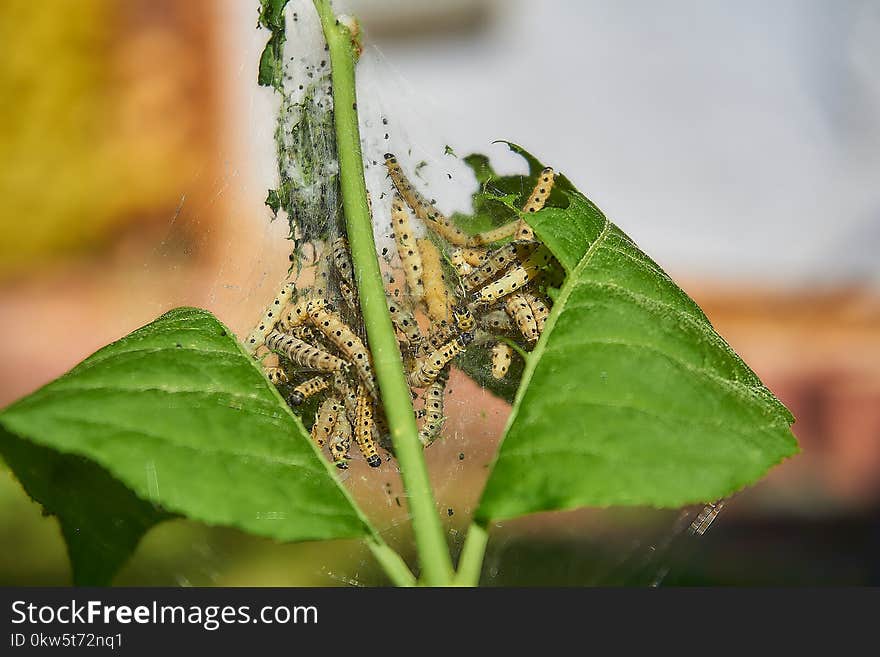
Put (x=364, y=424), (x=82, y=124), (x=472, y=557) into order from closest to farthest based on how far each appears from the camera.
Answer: (x=472, y=557), (x=364, y=424), (x=82, y=124)

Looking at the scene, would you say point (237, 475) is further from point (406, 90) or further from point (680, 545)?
point (680, 545)

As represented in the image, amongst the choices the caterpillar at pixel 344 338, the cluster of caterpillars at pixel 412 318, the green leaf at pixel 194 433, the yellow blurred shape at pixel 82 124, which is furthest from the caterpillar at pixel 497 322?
the yellow blurred shape at pixel 82 124

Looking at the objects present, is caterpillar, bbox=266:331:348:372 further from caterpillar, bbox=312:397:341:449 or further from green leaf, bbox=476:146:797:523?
green leaf, bbox=476:146:797:523

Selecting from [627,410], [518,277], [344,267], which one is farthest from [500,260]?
[627,410]

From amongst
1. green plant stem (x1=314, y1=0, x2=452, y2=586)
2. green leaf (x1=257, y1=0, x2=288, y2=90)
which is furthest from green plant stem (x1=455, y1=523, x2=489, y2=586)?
green leaf (x1=257, y1=0, x2=288, y2=90)

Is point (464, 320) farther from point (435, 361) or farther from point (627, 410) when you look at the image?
point (627, 410)

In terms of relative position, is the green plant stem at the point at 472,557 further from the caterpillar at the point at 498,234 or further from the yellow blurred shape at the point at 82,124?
the yellow blurred shape at the point at 82,124

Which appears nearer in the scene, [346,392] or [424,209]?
[346,392]
